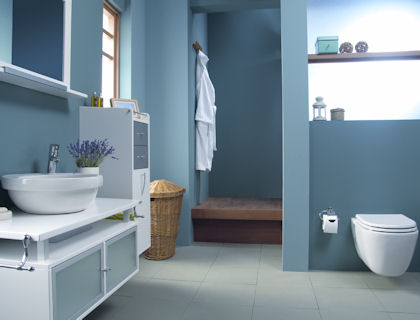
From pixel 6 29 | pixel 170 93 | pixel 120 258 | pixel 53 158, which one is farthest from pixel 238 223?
Result: pixel 6 29

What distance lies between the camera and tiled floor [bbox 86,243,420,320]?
6.99ft

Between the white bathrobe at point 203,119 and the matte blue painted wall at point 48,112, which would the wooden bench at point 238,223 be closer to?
the white bathrobe at point 203,119

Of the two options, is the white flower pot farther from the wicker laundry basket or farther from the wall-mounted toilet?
the wall-mounted toilet

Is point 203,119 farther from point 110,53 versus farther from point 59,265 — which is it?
point 59,265

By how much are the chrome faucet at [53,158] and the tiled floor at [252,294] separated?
2.93 feet

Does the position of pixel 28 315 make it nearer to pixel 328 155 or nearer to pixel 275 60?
pixel 328 155

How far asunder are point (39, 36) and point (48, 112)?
0.43m

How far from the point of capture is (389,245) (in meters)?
2.39

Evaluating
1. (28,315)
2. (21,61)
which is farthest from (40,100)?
(28,315)

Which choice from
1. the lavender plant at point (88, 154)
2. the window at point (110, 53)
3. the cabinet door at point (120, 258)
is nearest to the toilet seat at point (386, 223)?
the cabinet door at point (120, 258)

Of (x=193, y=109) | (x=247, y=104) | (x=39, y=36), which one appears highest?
(x=247, y=104)

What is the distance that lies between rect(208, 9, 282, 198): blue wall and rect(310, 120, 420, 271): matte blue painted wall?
6.01 ft

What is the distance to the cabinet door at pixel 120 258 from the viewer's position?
5.87ft

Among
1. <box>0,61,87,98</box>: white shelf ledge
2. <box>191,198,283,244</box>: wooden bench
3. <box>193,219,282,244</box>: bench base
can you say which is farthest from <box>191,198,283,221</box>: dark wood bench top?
<box>0,61,87,98</box>: white shelf ledge
